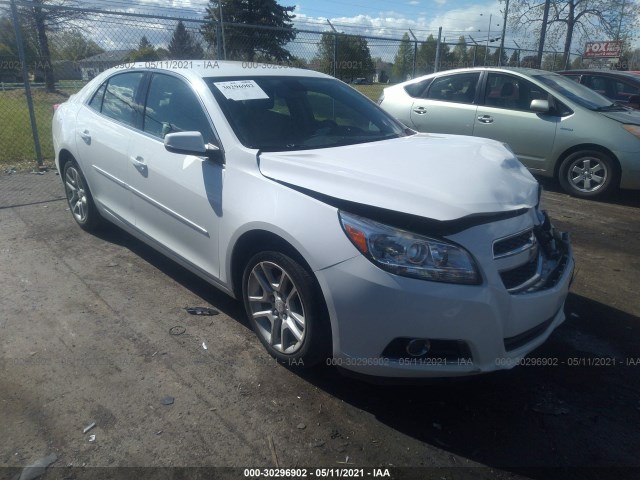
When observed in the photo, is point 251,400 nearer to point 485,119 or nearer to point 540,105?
point 540,105

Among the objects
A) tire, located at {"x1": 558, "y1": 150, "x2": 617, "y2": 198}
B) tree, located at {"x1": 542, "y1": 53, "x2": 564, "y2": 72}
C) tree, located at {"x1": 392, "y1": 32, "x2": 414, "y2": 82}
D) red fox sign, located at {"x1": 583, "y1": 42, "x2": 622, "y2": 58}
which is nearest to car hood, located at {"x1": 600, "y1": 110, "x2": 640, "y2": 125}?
tire, located at {"x1": 558, "y1": 150, "x2": 617, "y2": 198}

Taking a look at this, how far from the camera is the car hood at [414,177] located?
2.40 m

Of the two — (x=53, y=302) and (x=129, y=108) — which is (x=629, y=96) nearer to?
(x=129, y=108)

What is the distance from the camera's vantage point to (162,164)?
3469 millimetres

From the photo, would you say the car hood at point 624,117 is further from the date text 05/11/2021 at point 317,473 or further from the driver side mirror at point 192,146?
the date text 05/11/2021 at point 317,473

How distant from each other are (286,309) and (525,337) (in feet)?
4.16

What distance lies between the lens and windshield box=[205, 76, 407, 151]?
10.5 ft

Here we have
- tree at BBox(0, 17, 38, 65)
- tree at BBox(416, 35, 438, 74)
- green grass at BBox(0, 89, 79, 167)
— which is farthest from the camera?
tree at BBox(416, 35, 438, 74)

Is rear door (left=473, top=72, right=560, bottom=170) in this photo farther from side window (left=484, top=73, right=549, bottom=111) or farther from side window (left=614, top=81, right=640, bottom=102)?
side window (left=614, top=81, right=640, bottom=102)

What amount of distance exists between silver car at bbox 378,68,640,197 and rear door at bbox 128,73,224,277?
5.05m

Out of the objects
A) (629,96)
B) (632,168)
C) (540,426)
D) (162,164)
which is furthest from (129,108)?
→ (629,96)

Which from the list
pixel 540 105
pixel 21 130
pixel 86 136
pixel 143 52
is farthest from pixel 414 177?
pixel 21 130

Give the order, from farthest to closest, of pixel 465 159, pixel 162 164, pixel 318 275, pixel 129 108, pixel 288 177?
pixel 129 108 < pixel 162 164 < pixel 465 159 < pixel 288 177 < pixel 318 275

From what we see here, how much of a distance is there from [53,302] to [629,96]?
10722mm
